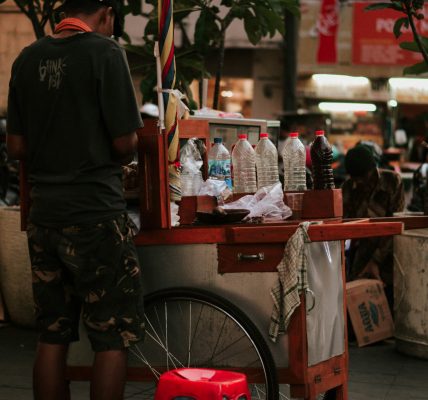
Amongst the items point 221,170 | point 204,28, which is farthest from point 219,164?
point 204,28

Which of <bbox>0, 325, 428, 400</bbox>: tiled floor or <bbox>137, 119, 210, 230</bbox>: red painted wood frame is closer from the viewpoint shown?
<bbox>137, 119, 210, 230</bbox>: red painted wood frame

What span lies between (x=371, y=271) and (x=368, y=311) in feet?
2.52

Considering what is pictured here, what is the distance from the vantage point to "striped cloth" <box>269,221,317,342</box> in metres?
4.43

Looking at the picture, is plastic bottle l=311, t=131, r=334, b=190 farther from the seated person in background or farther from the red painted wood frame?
the seated person in background

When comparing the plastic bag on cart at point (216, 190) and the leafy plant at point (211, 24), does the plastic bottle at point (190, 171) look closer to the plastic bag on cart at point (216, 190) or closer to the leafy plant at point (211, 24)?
the plastic bag on cart at point (216, 190)

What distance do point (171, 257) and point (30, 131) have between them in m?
0.95

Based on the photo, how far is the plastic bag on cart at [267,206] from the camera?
4.82m

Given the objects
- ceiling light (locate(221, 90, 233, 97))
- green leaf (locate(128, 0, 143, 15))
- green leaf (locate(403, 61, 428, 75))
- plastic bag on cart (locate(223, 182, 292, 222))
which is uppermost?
ceiling light (locate(221, 90, 233, 97))

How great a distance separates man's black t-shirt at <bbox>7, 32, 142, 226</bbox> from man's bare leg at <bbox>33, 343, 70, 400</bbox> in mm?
566

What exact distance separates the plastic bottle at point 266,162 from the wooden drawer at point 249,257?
611 mm

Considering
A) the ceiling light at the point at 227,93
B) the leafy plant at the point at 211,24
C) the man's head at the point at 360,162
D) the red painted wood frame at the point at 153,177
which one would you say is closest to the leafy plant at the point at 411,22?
the leafy plant at the point at 211,24

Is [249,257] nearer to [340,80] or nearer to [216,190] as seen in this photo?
[216,190]

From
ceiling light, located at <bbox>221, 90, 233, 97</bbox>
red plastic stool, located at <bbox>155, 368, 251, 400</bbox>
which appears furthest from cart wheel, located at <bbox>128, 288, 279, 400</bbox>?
ceiling light, located at <bbox>221, 90, 233, 97</bbox>

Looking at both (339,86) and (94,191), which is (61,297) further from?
(339,86)
